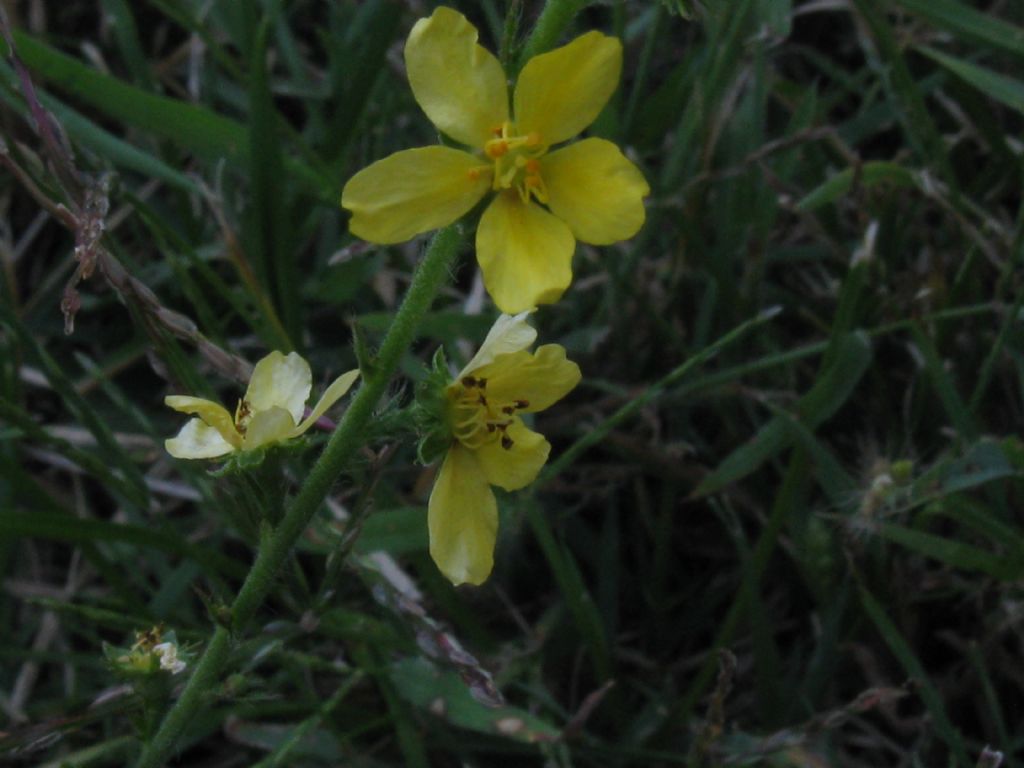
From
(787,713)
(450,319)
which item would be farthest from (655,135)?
(787,713)

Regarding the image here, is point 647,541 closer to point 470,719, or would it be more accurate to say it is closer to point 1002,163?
point 470,719

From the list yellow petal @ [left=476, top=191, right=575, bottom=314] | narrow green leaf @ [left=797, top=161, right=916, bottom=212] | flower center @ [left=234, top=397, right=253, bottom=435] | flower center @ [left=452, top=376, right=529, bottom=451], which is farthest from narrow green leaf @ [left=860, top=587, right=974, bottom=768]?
flower center @ [left=234, top=397, right=253, bottom=435]

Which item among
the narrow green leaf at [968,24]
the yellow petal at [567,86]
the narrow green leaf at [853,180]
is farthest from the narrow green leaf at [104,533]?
the narrow green leaf at [968,24]

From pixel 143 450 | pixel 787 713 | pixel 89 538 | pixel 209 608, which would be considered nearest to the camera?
pixel 209 608

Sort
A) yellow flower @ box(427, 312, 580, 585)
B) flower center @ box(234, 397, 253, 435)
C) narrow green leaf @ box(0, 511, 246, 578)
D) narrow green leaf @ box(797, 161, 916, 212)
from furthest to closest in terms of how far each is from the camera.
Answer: narrow green leaf @ box(797, 161, 916, 212), narrow green leaf @ box(0, 511, 246, 578), flower center @ box(234, 397, 253, 435), yellow flower @ box(427, 312, 580, 585)

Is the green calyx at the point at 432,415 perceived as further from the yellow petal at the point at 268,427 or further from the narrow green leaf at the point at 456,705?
the narrow green leaf at the point at 456,705

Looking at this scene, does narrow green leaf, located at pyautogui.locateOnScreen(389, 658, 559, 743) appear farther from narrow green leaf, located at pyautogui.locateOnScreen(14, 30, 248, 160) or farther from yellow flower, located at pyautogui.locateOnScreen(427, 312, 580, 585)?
narrow green leaf, located at pyautogui.locateOnScreen(14, 30, 248, 160)
